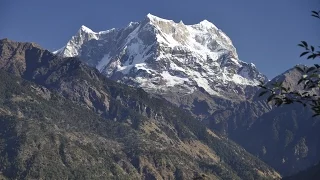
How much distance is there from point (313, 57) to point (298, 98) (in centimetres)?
182

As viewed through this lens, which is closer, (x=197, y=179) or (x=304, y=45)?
(x=304, y=45)

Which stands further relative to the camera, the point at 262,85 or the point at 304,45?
the point at 262,85

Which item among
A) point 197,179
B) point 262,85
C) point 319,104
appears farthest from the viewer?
point 197,179

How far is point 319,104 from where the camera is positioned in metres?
22.3

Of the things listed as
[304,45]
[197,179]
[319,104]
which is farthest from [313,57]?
[197,179]

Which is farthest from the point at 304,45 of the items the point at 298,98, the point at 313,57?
the point at 298,98

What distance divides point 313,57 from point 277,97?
219 centimetres

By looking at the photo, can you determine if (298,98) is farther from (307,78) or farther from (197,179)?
(197,179)

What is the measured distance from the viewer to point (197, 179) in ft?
218

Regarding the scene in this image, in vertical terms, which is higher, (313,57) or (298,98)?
(313,57)

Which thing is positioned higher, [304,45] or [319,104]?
[304,45]

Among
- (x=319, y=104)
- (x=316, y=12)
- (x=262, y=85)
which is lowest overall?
(x=319, y=104)

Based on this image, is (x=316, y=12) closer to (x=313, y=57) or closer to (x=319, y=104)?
(x=313, y=57)

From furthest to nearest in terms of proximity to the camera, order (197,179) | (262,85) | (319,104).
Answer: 1. (197,179)
2. (262,85)
3. (319,104)
